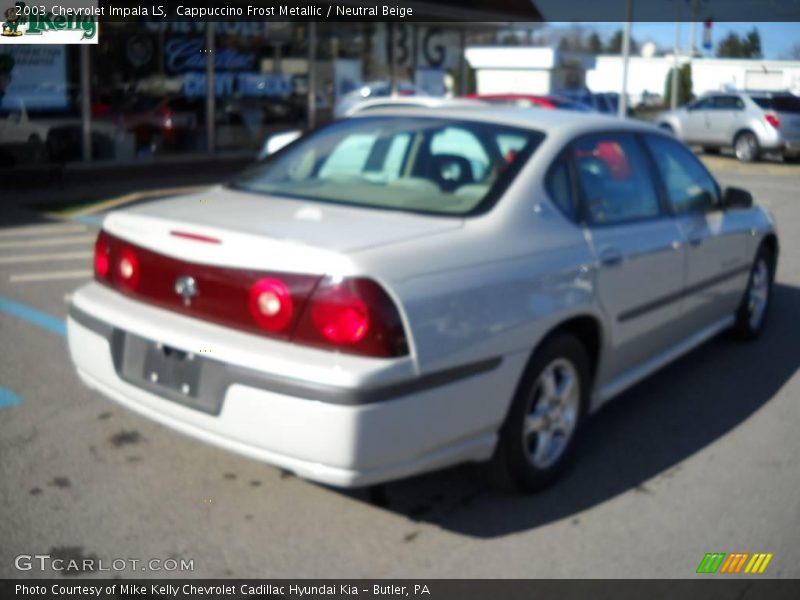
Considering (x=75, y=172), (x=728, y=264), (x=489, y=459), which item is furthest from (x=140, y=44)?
(x=489, y=459)

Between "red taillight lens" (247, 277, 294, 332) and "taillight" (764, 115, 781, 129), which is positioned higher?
"taillight" (764, 115, 781, 129)

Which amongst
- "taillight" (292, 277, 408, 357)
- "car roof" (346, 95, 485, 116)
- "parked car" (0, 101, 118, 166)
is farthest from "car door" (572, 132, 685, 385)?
"parked car" (0, 101, 118, 166)

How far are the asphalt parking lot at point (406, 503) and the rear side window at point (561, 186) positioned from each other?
1193 millimetres

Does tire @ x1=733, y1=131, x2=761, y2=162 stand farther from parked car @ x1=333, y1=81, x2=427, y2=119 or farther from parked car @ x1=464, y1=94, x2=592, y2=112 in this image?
parked car @ x1=333, y1=81, x2=427, y2=119

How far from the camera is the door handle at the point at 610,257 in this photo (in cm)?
403

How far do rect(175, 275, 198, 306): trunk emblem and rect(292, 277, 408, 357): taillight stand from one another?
20.7 inches

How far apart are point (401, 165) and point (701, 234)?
179cm

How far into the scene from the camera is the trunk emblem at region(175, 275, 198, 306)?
11.0 feet

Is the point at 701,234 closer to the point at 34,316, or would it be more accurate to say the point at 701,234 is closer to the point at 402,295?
the point at 402,295

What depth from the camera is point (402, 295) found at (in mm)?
3098

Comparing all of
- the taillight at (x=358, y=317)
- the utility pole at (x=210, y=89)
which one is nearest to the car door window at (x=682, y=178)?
the taillight at (x=358, y=317)

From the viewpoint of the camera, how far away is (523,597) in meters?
3.17

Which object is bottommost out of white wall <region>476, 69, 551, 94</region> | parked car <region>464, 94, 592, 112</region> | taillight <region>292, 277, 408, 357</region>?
taillight <region>292, 277, 408, 357</region>

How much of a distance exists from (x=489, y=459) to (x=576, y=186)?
1.27 m
